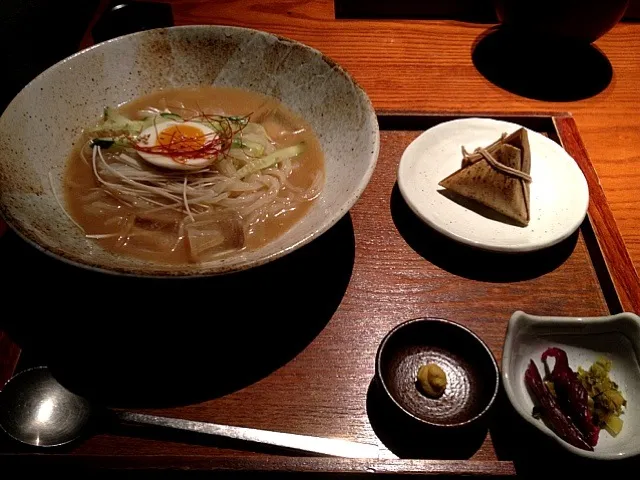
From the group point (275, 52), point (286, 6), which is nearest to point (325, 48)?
point (286, 6)

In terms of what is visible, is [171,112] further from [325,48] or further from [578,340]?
[578,340]

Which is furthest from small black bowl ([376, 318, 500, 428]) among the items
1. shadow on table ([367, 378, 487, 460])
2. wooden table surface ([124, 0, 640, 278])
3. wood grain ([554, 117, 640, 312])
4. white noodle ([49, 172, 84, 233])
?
white noodle ([49, 172, 84, 233])

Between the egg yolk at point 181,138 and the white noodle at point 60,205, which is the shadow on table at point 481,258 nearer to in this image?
the egg yolk at point 181,138

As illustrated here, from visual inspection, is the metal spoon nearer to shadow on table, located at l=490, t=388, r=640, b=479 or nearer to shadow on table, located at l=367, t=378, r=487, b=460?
shadow on table, located at l=367, t=378, r=487, b=460

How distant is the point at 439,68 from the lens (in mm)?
2584

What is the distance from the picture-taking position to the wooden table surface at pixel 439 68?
7.13ft

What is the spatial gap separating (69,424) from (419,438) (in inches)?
33.5

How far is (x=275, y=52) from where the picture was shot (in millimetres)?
2029

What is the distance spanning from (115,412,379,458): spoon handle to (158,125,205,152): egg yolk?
954 mm

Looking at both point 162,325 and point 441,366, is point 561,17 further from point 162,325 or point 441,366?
point 162,325

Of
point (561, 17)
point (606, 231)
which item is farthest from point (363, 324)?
point (561, 17)

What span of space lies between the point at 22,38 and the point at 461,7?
2255 mm

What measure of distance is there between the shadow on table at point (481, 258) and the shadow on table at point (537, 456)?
48cm

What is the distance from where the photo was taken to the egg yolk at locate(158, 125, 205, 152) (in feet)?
6.18
